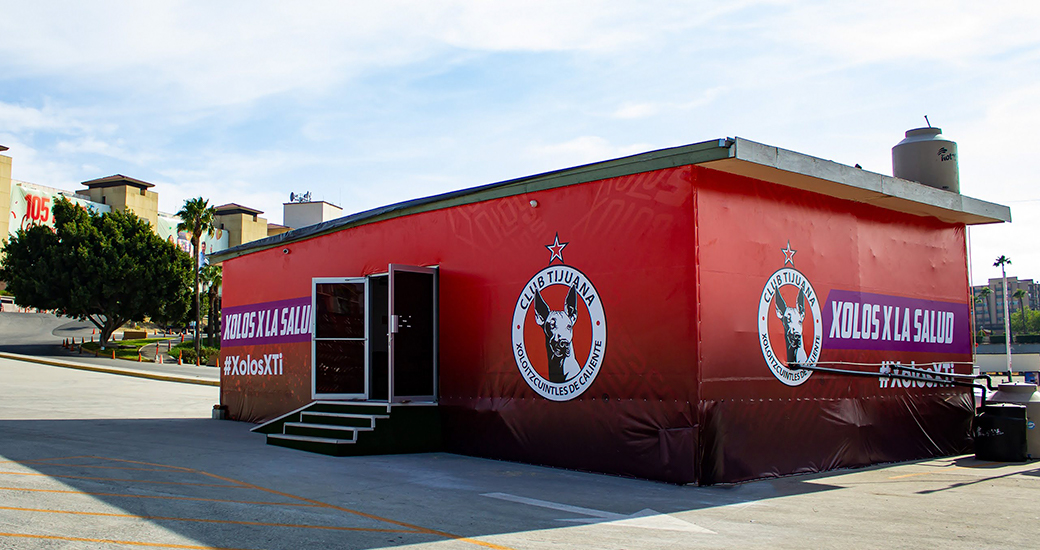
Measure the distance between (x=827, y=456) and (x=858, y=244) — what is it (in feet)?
9.98

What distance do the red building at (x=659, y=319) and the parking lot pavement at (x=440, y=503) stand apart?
0.50 m

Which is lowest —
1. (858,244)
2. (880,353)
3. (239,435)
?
(239,435)

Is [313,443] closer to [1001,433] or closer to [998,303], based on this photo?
[1001,433]

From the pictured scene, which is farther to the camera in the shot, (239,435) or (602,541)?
(239,435)

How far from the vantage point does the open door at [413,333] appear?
35.7 ft

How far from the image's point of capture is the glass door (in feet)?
39.1

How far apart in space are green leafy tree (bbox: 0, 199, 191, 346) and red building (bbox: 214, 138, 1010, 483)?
34.9 meters

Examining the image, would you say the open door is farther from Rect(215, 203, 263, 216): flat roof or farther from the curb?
Rect(215, 203, 263, 216): flat roof

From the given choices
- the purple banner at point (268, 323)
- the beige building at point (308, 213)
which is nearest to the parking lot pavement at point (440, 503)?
the purple banner at point (268, 323)

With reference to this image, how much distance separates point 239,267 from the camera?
16.3 meters

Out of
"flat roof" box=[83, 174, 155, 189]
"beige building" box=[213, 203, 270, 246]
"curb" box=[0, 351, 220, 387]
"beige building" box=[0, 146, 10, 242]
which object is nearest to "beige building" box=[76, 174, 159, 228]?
"flat roof" box=[83, 174, 155, 189]

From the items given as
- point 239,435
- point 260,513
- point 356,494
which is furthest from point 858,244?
point 239,435

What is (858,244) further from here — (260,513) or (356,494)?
(260,513)

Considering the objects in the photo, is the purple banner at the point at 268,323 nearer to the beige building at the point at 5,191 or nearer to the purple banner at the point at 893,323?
the purple banner at the point at 893,323
